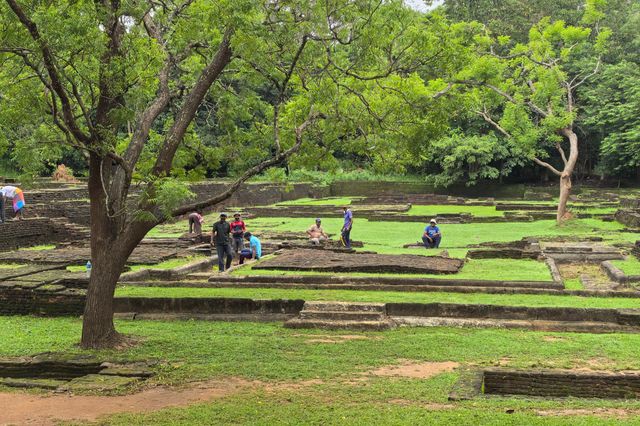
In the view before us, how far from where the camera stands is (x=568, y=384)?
7.98m

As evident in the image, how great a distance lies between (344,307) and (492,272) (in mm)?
4781

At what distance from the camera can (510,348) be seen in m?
9.73

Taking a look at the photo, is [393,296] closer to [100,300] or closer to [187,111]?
[187,111]

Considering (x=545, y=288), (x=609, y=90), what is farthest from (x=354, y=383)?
(x=609, y=90)

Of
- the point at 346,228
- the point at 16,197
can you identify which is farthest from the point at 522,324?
the point at 16,197

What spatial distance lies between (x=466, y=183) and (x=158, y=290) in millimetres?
35064

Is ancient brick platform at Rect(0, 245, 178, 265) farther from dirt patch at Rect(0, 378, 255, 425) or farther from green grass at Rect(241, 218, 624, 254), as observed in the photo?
dirt patch at Rect(0, 378, 255, 425)

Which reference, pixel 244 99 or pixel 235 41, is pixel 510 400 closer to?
pixel 235 41

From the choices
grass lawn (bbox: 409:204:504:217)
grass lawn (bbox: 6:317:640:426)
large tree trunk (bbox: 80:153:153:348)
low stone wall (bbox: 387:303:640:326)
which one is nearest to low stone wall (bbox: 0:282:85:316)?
grass lawn (bbox: 6:317:640:426)

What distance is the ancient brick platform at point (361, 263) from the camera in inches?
599

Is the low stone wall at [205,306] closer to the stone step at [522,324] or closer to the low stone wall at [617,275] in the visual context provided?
the stone step at [522,324]

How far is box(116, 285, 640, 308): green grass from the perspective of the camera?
12120mm

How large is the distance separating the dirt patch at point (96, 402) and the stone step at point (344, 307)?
11.6ft

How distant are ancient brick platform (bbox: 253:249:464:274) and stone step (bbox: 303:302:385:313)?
3.54 m
